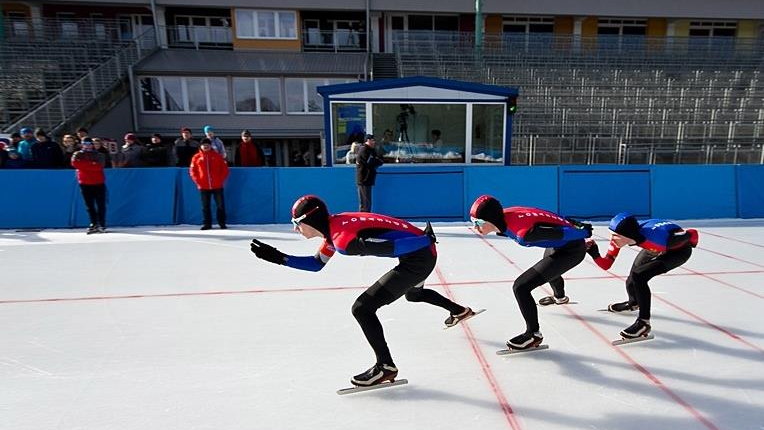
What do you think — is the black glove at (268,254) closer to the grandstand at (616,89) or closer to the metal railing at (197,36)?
the grandstand at (616,89)

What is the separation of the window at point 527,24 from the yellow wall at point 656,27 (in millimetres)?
5568

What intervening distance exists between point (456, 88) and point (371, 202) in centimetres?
349

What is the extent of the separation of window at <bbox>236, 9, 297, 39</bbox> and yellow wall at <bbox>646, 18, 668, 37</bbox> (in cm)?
1986

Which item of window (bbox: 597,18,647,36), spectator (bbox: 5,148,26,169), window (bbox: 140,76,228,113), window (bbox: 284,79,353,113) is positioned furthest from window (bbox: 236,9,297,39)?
window (bbox: 597,18,647,36)

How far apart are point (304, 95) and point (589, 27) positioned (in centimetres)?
1656

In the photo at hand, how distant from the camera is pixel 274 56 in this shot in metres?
21.5

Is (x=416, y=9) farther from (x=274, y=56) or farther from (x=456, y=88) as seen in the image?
(x=456, y=88)

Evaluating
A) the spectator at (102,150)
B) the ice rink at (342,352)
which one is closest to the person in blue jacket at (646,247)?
the ice rink at (342,352)

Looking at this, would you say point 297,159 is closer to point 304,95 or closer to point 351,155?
point 304,95

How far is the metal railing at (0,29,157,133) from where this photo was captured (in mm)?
13875

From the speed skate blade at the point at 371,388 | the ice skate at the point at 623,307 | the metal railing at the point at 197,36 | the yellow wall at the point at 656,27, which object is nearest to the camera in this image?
the speed skate blade at the point at 371,388

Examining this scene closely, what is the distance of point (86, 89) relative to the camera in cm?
1653

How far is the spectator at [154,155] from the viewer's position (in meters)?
9.35

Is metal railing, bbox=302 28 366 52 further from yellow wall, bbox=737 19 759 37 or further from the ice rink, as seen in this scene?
yellow wall, bbox=737 19 759 37
